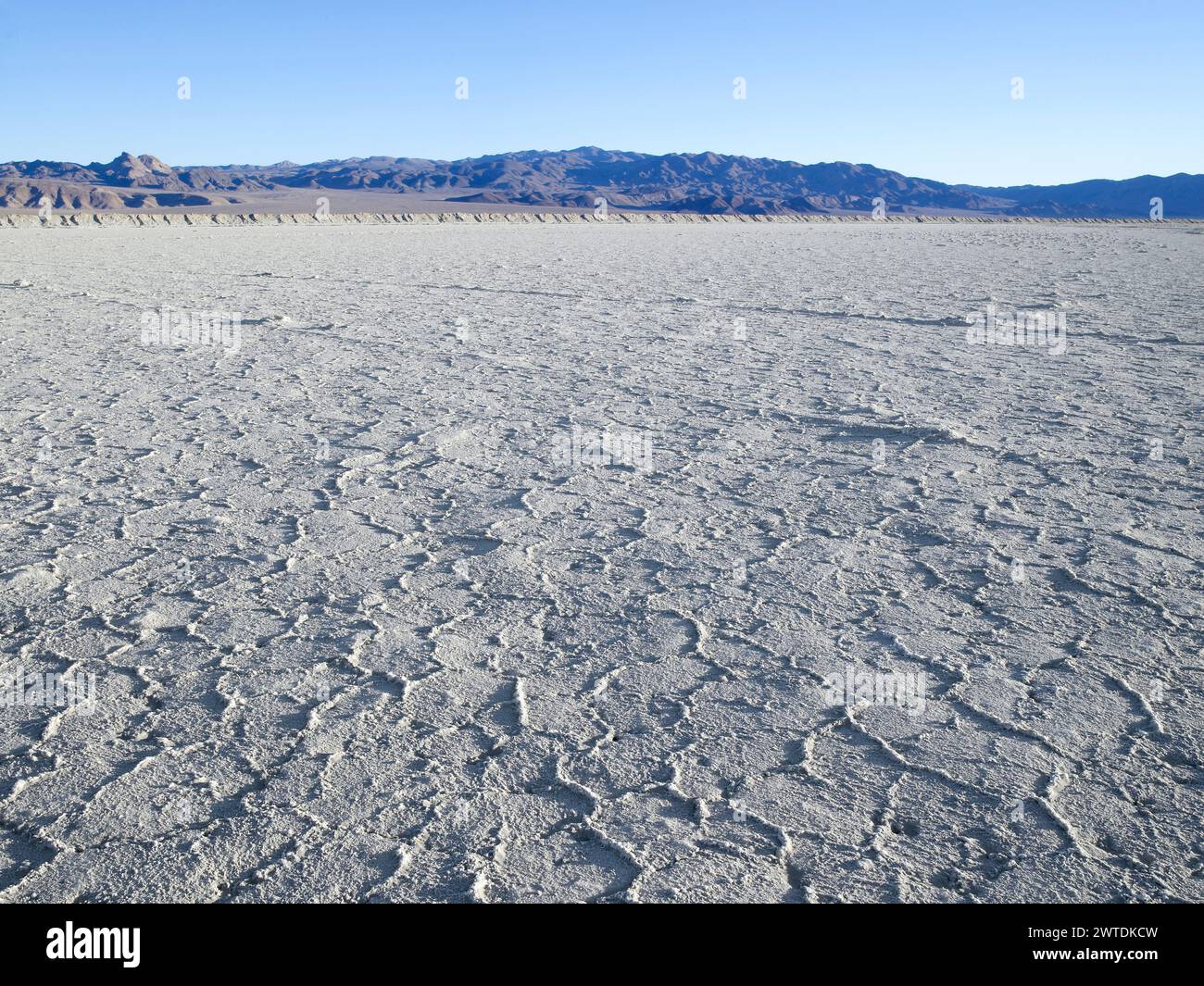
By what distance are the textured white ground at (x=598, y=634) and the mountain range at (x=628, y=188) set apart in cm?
10745

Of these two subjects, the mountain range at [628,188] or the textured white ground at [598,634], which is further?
the mountain range at [628,188]

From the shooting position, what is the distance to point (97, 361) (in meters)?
6.85

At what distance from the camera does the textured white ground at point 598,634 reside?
183cm

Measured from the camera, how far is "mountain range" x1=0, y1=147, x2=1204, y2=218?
119 meters

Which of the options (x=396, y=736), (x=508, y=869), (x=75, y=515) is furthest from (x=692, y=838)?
(x=75, y=515)

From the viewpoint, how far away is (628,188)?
539ft

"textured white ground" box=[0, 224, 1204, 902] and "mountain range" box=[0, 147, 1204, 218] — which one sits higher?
"mountain range" box=[0, 147, 1204, 218]

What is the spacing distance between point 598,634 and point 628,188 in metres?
170

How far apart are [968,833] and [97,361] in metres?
6.70

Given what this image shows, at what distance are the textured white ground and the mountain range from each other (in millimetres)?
107453

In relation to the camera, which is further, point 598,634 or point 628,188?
point 628,188
